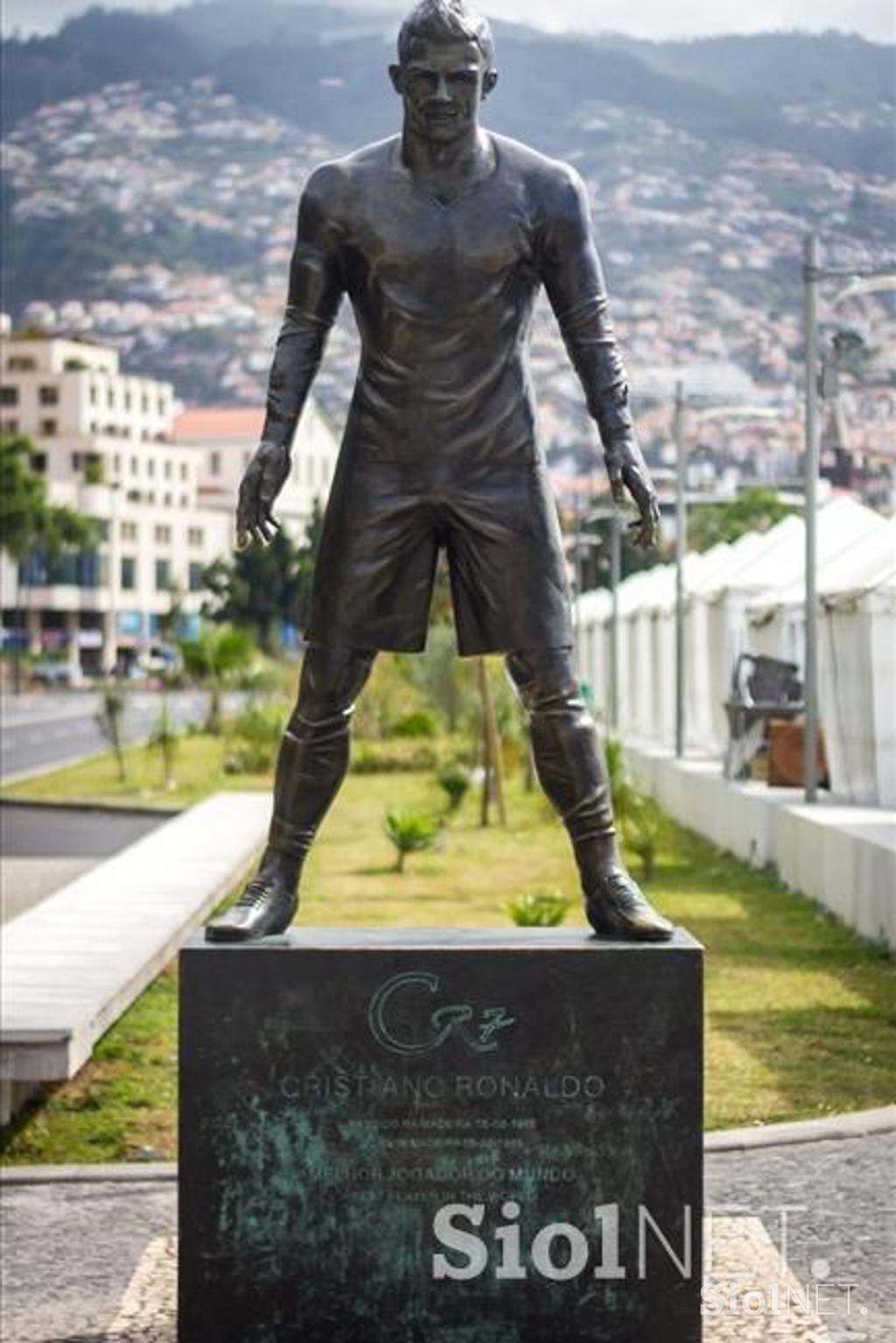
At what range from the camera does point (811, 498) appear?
17984 mm

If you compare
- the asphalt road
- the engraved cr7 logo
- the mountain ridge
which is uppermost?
the mountain ridge

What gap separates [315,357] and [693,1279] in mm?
2716

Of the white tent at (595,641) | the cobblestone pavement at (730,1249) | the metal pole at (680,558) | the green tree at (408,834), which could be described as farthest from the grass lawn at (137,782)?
the cobblestone pavement at (730,1249)

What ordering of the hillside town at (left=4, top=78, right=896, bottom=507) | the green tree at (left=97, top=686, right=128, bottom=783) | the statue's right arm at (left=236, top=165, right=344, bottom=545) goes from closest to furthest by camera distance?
the statue's right arm at (left=236, top=165, right=344, bottom=545), the green tree at (left=97, top=686, right=128, bottom=783), the hillside town at (left=4, top=78, right=896, bottom=507)

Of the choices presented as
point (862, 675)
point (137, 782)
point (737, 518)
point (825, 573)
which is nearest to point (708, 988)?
point (862, 675)

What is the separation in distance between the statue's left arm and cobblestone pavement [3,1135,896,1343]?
2.14 meters

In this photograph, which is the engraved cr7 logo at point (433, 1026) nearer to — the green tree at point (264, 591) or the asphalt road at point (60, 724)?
the asphalt road at point (60, 724)

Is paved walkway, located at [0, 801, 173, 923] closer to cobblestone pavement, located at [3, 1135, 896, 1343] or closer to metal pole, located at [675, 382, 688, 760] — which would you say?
metal pole, located at [675, 382, 688, 760]

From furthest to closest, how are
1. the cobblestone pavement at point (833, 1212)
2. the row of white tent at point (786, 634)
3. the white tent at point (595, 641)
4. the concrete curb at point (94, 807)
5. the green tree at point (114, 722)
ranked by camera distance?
1. the white tent at point (595, 641)
2. the green tree at point (114, 722)
3. the concrete curb at point (94, 807)
4. the row of white tent at point (786, 634)
5. the cobblestone pavement at point (833, 1212)

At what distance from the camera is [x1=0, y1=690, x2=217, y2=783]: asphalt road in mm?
38688

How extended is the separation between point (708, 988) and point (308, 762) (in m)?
6.22

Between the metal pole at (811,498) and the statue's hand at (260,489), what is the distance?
11.2 meters

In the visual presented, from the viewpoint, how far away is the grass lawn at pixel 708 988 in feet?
31.2

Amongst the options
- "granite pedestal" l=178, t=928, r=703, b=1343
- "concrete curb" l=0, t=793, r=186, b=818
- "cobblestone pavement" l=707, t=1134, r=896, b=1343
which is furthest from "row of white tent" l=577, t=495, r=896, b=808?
"granite pedestal" l=178, t=928, r=703, b=1343
